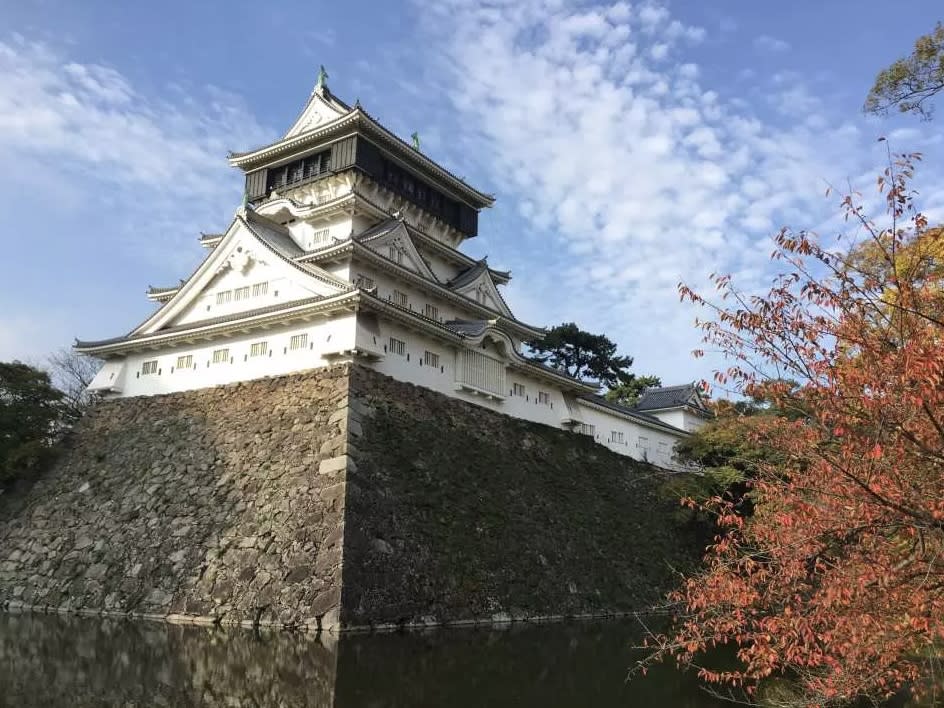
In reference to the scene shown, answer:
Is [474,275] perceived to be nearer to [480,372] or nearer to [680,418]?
[480,372]

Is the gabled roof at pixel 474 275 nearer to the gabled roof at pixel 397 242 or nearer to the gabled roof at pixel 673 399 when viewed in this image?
the gabled roof at pixel 397 242

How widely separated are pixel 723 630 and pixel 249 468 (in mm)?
11547

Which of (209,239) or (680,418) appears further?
(680,418)

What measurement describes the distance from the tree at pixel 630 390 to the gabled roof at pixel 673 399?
15.7 ft

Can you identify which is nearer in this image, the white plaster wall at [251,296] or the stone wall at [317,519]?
the stone wall at [317,519]

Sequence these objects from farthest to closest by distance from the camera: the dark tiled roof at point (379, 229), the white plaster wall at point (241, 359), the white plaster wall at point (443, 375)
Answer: the dark tiled roof at point (379, 229) < the white plaster wall at point (443, 375) < the white plaster wall at point (241, 359)

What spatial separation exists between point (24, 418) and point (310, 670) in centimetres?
1343

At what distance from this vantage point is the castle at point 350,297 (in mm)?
16719

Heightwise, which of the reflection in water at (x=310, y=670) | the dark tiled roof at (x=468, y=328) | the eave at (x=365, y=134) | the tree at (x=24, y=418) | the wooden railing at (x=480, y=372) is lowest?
the reflection in water at (x=310, y=670)

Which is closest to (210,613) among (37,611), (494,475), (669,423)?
(37,611)

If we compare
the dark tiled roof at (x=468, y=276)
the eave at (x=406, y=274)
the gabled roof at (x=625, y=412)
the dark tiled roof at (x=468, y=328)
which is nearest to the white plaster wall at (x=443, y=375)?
the dark tiled roof at (x=468, y=328)

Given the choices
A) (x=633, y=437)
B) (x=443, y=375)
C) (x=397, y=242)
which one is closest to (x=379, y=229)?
(x=397, y=242)

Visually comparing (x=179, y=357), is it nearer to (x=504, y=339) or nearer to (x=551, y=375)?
(x=504, y=339)

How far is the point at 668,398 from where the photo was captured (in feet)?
97.9
